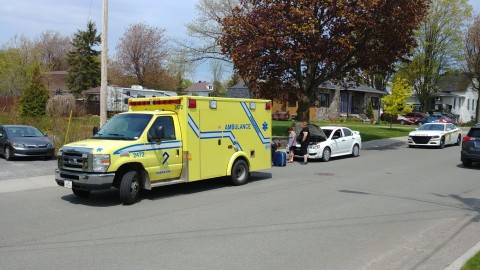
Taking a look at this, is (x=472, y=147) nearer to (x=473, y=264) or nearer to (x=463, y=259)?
(x=463, y=259)

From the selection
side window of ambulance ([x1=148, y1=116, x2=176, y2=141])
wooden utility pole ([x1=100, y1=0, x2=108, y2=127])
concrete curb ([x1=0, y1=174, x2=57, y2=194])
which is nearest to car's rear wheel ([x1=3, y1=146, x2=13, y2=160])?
wooden utility pole ([x1=100, y1=0, x2=108, y2=127])

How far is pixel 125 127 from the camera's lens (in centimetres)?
1076

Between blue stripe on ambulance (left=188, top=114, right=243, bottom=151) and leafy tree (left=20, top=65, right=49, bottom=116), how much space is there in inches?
1007

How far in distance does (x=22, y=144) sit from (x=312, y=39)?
43.8 ft

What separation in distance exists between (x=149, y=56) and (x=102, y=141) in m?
46.0

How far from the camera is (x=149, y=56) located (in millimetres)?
54438

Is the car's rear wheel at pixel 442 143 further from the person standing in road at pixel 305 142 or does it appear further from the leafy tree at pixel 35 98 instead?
the leafy tree at pixel 35 98

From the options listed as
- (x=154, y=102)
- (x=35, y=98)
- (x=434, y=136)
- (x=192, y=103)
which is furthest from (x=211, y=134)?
(x=35, y=98)

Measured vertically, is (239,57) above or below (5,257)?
above

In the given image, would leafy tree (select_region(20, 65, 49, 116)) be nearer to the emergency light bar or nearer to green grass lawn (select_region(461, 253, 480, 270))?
the emergency light bar

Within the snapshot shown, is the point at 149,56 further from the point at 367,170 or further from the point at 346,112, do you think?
the point at 367,170

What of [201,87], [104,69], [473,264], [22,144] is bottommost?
[473,264]

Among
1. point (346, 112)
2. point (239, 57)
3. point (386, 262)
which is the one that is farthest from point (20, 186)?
point (346, 112)

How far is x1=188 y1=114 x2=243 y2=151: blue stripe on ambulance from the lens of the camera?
11.2 m
